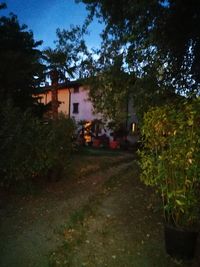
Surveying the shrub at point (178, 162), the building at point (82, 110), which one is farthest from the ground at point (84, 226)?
the building at point (82, 110)

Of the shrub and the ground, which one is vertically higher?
the shrub

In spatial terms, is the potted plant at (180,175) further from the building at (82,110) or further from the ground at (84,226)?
the building at (82,110)

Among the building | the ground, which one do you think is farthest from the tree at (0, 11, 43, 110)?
the building

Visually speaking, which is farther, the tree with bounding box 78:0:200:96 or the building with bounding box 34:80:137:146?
the building with bounding box 34:80:137:146

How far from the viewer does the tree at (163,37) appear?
29.2 feet

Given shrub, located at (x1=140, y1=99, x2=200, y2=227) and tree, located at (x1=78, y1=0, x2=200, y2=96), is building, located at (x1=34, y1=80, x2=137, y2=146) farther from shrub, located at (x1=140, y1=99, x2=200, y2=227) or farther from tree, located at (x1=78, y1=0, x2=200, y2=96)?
shrub, located at (x1=140, y1=99, x2=200, y2=227)

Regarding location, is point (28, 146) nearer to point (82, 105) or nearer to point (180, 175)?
point (180, 175)

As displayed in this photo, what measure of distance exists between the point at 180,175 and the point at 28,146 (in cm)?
589

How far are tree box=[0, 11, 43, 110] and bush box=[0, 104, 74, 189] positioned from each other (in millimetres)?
3657

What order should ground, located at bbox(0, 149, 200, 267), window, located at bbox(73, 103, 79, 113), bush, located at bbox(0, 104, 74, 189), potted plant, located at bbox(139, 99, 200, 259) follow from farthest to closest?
window, located at bbox(73, 103, 79, 113) → bush, located at bbox(0, 104, 74, 189) → ground, located at bbox(0, 149, 200, 267) → potted plant, located at bbox(139, 99, 200, 259)

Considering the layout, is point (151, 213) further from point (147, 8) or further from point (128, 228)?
point (147, 8)

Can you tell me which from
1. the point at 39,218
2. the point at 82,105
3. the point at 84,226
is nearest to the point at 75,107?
the point at 82,105

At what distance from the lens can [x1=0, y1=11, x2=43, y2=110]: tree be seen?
14701 millimetres

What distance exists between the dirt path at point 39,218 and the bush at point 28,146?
788 millimetres
